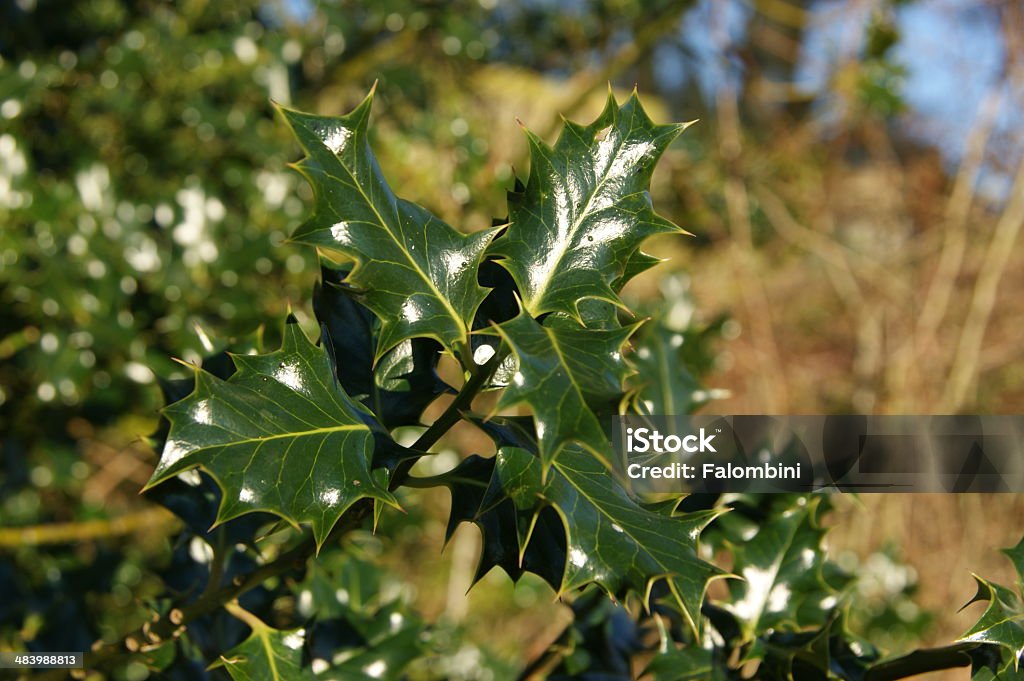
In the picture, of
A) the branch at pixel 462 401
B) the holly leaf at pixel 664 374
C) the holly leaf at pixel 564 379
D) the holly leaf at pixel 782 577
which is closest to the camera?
the holly leaf at pixel 564 379

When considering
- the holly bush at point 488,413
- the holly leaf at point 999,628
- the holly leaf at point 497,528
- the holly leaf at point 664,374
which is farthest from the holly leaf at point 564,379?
the holly leaf at point 664,374

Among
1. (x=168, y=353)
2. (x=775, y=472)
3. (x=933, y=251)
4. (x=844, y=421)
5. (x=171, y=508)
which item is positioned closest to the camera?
(x=171, y=508)

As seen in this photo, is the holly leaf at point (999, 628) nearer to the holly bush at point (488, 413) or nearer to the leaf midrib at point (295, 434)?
the holly bush at point (488, 413)

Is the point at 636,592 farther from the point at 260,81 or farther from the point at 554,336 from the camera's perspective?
the point at 260,81

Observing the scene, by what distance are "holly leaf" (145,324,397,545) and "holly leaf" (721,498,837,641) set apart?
468mm

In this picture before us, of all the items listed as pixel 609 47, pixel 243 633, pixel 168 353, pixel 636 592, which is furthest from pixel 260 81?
pixel 636 592

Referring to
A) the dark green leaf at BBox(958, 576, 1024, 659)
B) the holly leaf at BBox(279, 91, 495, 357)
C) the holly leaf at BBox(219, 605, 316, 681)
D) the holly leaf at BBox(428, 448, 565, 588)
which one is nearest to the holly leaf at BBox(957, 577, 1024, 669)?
the dark green leaf at BBox(958, 576, 1024, 659)

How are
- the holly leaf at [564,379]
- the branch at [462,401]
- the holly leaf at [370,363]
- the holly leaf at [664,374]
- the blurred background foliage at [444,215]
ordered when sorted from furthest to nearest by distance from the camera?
the blurred background foliage at [444,215], the holly leaf at [664,374], the holly leaf at [370,363], the branch at [462,401], the holly leaf at [564,379]

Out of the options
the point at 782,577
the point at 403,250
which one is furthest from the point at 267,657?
the point at 782,577

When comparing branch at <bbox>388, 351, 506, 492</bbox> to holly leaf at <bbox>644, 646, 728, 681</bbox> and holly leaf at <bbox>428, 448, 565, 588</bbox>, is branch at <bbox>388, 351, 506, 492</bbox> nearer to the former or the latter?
holly leaf at <bbox>428, 448, 565, 588</bbox>

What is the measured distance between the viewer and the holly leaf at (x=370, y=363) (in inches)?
29.5

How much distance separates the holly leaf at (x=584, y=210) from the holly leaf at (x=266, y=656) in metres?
0.37

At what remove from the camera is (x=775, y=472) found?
1023mm

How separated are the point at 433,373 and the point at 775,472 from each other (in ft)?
1.53
